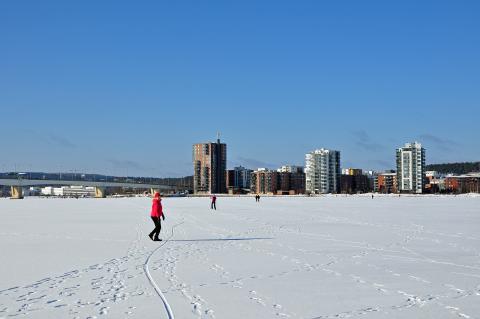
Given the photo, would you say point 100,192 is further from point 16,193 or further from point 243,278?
point 243,278

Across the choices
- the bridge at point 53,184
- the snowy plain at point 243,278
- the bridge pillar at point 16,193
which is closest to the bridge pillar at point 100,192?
the bridge at point 53,184

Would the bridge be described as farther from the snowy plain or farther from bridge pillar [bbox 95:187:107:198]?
the snowy plain

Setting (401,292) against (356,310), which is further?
(401,292)

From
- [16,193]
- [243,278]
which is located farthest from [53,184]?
[243,278]

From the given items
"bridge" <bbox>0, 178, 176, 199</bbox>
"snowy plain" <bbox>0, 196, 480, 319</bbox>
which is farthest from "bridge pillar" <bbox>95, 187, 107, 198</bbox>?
"snowy plain" <bbox>0, 196, 480, 319</bbox>

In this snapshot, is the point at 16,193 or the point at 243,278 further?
the point at 16,193

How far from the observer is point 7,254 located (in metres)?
14.5

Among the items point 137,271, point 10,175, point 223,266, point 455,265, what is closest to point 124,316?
point 137,271

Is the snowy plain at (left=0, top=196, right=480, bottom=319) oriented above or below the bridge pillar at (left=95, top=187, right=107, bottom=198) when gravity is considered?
above

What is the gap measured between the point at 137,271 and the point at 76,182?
15800 cm

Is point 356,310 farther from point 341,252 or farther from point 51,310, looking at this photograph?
point 341,252

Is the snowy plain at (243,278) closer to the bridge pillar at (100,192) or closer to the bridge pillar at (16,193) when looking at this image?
the bridge pillar at (16,193)

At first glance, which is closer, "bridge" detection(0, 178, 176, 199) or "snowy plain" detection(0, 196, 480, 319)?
"snowy plain" detection(0, 196, 480, 319)

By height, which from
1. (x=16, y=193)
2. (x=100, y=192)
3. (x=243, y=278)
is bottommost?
(x=100, y=192)
